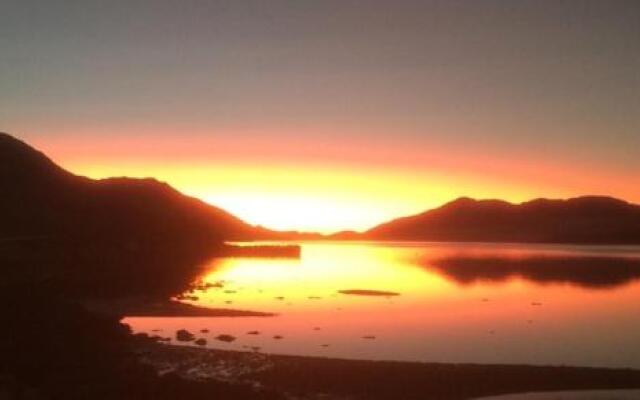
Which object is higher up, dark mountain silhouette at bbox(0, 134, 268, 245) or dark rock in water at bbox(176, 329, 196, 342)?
dark mountain silhouette at bbox(0, 134, 268, 245)

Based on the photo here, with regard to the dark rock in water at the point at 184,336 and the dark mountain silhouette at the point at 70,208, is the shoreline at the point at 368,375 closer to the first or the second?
the dark rock in water at the point at 184,336

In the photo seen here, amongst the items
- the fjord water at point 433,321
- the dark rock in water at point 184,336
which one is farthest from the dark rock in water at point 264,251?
the dark rock in water at point 184,336

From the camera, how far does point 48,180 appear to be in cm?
16038

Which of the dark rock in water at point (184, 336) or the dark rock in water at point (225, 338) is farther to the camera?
the dark rock in water at point (225, 338)

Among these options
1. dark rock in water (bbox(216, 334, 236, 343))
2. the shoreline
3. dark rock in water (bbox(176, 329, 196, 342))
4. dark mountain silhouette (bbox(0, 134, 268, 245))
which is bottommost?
the shoreline

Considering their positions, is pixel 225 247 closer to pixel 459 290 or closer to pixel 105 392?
pixel 459 290

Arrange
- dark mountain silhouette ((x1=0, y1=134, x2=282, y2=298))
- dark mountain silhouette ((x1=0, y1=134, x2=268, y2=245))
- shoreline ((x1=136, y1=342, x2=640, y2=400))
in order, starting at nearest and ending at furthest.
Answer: shoreline ((x1=136, y1=342, x2=640, y2=400)) < dark mountain silhouette ((x1=0, y1=134, x2=282, y2=298)) < dark mountain silhouette ((x1=0, y1=134, x2=268, y2=245))

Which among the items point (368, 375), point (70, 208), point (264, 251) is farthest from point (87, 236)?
point (368, 375)

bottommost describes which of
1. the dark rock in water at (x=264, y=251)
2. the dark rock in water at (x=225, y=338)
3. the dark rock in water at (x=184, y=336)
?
the dark rock in water at (x=225, y=338)

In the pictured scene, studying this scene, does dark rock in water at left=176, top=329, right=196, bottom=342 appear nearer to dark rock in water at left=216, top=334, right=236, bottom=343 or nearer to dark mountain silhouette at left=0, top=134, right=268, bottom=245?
dark rock in water at left=216, top=334, right=236, bottom=343

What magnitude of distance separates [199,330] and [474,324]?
1972 cm

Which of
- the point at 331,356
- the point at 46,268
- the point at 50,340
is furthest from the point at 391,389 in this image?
the point at 46,268

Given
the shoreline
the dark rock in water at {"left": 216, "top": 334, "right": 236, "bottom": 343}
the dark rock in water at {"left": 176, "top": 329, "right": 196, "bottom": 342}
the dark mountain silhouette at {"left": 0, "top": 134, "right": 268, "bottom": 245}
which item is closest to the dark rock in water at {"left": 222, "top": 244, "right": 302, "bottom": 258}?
the dark mountain silhouette at {"left": 0, "top": 134, "right": 268, "bottom": 245}

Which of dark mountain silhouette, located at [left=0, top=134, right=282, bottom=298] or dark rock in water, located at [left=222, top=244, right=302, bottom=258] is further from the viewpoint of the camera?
dark rock in water, located at [left=222, top=244, right=302, bottom=258]
